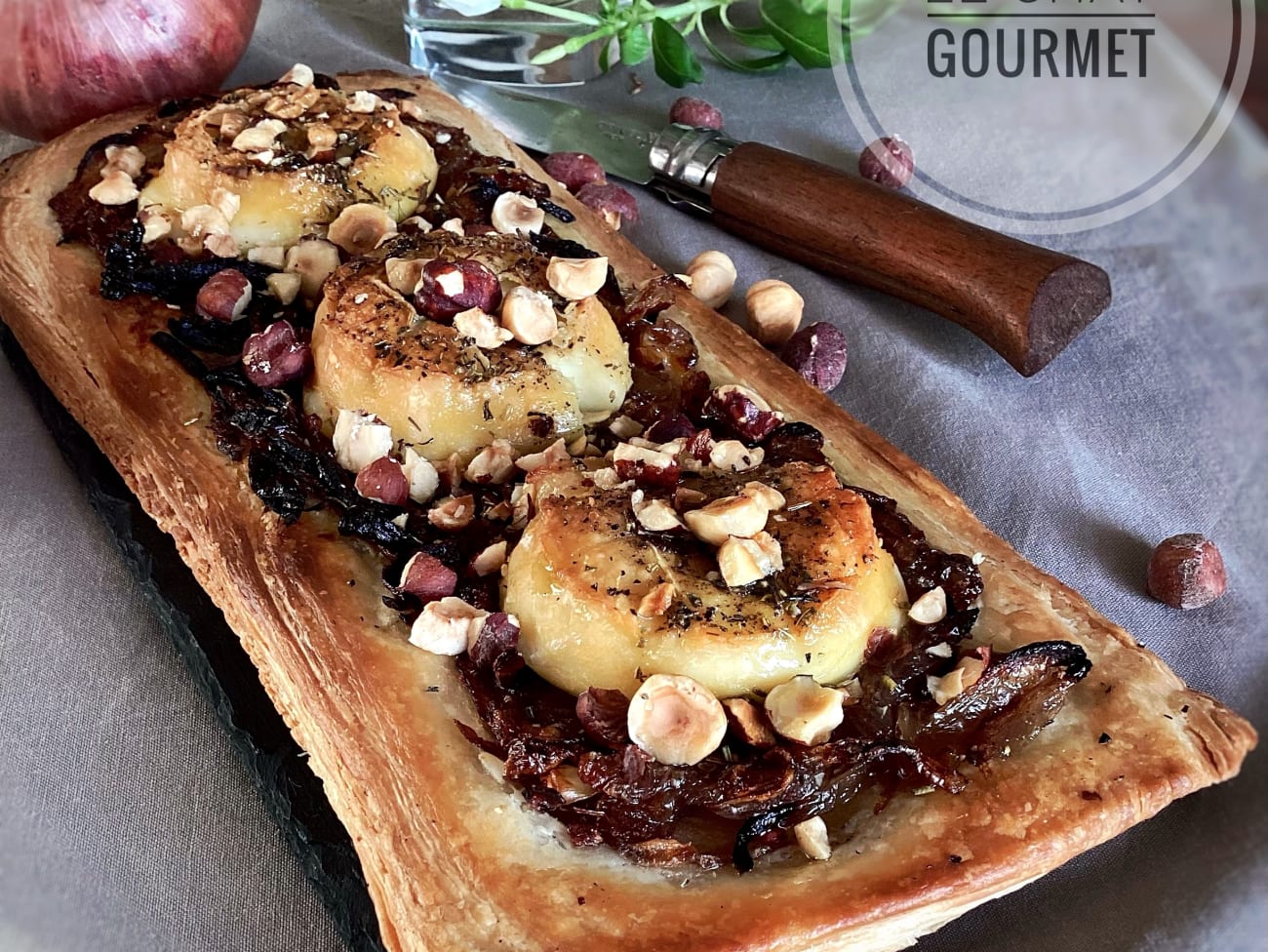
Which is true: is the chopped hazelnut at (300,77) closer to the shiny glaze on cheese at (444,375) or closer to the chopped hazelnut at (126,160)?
the chopped hazelnut at (126,160)

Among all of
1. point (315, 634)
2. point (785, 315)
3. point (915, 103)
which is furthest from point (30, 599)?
point (915, 103)

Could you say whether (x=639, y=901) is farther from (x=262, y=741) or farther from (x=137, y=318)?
(x=137, y=318)

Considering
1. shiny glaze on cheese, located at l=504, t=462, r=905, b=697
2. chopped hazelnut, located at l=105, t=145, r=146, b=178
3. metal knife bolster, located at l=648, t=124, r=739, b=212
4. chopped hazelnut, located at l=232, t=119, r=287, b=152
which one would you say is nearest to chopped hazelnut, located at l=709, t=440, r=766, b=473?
shiny glaze on cheese, located at l=504, t=462, r=905, b=697

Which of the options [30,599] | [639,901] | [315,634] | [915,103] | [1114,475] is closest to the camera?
[639,901]

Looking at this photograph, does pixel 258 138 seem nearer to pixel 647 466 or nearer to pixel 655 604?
pixel 647 466

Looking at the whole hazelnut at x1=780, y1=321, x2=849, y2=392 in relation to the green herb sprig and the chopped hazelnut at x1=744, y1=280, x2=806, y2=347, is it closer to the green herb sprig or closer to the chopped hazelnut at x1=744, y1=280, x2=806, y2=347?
the chopped hazelnut at x1=744, y1=280, x2=806, y2=347

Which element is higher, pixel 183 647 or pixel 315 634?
pixel 315 634
